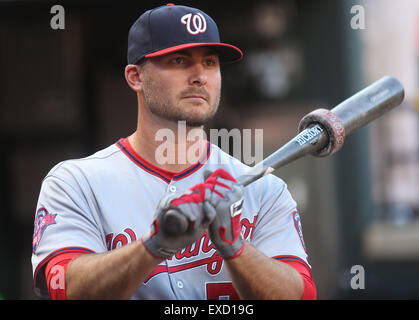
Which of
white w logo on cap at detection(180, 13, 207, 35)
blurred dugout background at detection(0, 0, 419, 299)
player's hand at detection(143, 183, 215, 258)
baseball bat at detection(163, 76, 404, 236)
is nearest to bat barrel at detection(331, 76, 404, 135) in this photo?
baseball bat at detection(163, 76, 404, 236)

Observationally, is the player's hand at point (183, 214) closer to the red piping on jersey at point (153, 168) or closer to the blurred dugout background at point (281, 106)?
the red piping on jersey at point (153, 168)

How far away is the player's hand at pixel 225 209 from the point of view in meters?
1.88

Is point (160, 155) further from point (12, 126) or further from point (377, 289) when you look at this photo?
point (12, 126)

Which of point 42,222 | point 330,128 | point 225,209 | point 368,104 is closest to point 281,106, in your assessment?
point 368,104

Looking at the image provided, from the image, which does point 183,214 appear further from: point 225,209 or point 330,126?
point 330,126

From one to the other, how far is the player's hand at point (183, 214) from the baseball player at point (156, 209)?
0.02m

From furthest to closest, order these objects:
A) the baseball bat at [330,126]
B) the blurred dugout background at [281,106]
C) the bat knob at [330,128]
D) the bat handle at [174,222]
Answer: the blurred dugout background at [281,106]
the bat knob at [330,128]
the baseball bat at [330,126]
the bat handle at [174,222]

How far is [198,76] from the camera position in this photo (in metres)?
2.20

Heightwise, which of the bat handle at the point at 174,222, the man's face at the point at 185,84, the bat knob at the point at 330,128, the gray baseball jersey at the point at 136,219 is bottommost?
the gray baseball jersey at the point at 136,219

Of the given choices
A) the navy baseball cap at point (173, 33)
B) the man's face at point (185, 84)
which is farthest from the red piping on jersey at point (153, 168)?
the navy baseball cap at point (173, 33)

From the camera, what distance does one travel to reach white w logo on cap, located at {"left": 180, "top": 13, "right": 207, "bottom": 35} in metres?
2.22

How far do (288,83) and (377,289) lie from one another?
198 cm

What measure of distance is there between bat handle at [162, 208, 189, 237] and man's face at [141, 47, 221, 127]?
52 cm

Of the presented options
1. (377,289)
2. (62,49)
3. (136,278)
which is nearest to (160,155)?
(136,278)
